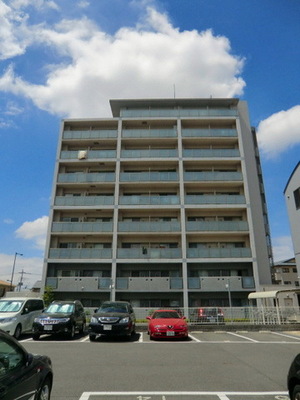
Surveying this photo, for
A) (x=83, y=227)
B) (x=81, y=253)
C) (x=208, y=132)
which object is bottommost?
(x=81, y=253)

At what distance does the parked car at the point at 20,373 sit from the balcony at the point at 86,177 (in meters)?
25.2

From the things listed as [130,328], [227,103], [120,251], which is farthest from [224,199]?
[130,328]

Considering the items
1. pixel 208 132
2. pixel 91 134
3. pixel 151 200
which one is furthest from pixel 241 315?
pixel 91 134

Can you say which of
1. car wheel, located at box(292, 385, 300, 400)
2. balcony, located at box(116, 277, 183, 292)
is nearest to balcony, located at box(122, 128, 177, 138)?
balcony, located at box(116, 277, 183, 292)

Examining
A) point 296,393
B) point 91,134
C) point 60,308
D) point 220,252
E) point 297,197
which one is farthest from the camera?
point 91,134

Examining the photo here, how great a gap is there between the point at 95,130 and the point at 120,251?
14083 mm

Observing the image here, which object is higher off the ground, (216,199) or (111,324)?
(216,199)

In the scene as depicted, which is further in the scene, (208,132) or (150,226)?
(208,132)

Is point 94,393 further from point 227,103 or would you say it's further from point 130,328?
point 227,103

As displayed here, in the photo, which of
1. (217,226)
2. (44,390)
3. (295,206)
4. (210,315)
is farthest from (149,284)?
(44,390)

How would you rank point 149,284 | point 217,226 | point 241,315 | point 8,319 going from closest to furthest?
point 8,319 < point 241,315 < point 149,284 < point 217,226

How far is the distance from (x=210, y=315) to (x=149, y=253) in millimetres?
9148

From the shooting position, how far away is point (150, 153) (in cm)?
2948

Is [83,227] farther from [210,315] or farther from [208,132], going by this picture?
[208,132]
